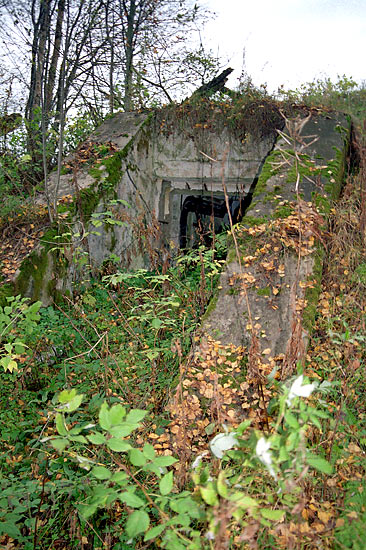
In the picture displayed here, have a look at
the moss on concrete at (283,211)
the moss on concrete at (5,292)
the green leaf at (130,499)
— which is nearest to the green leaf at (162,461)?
the green leaf at (130,499)

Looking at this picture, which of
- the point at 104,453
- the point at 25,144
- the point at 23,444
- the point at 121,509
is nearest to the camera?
the point at 121,509

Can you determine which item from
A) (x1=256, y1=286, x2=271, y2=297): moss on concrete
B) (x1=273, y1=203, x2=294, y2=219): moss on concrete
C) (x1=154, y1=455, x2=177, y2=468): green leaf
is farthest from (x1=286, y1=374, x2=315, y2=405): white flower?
(x1=273, y1=203, x2=294, y2=219): moss on concrete

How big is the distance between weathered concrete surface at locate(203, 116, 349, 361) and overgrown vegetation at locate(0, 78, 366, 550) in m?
0.10

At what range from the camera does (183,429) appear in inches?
80.4

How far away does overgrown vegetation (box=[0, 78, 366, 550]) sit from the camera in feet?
3.75

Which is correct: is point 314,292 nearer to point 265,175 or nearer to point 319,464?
point 265,175

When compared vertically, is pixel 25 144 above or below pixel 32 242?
above

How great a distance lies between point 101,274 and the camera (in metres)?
5.17

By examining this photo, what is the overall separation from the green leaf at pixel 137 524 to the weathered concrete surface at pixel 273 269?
175 centimetres

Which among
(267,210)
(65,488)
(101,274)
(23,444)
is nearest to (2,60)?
(101,274)

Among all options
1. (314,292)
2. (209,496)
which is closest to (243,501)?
(209,496)

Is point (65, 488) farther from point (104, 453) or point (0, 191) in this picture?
point (0, 191)

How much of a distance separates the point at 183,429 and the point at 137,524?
0.99 metres

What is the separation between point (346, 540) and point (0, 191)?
16.4ft
